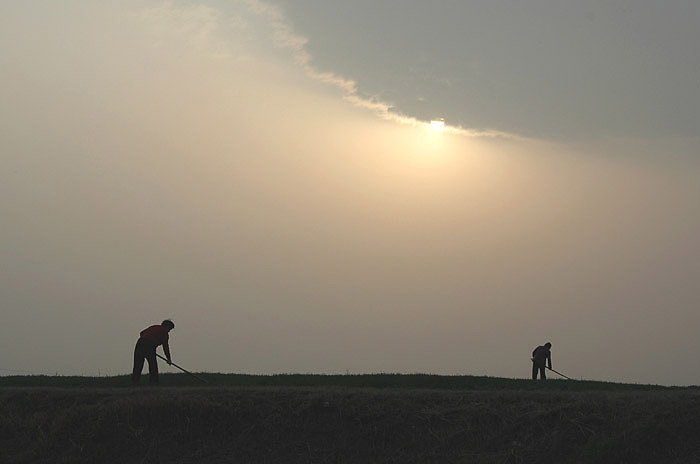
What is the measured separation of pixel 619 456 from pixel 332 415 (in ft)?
21.8

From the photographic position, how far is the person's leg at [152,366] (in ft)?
79.5

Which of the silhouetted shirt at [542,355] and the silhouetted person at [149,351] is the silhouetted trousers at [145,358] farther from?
the silhouetted shirt at [542,355]

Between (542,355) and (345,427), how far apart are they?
13.9 m

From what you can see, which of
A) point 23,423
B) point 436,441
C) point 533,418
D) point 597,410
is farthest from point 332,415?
point 23,423

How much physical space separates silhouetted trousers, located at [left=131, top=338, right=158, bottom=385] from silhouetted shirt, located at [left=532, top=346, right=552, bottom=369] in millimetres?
14646

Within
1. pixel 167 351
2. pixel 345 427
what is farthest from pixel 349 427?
pixel 167 351

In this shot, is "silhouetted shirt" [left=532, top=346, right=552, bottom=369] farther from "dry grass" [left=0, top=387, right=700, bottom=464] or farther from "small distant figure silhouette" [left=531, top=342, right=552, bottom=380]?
"dry grass" [left=0, top=387, right=700, bottom=464]

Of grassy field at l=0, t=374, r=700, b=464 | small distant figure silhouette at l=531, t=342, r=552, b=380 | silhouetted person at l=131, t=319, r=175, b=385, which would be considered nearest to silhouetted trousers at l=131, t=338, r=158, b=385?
silhouetted person at l=131, t=319, r=175, b=385

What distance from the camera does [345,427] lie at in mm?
19172

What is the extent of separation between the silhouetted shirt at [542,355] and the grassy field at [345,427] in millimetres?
→ 10379

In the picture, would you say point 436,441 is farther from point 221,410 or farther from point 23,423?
point 23,423

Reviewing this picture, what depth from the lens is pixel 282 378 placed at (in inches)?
1050

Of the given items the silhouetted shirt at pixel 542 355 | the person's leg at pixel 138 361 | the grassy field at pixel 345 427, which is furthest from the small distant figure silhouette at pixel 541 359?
the person's leg at pixel 138 361

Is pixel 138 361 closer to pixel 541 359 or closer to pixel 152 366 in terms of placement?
pixel 152 366
